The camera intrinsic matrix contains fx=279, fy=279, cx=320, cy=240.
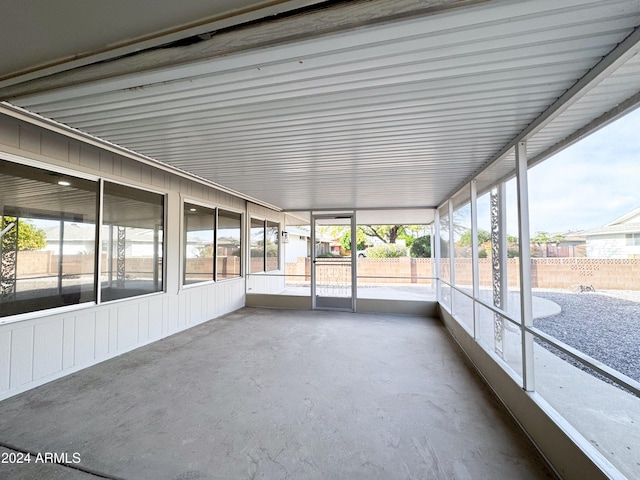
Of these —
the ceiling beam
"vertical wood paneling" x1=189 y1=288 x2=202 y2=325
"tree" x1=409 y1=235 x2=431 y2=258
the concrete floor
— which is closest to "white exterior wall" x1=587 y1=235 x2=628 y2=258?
the concrete floor

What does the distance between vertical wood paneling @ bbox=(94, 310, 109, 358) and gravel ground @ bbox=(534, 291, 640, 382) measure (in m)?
4.85

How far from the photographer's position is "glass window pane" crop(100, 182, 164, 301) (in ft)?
12.1

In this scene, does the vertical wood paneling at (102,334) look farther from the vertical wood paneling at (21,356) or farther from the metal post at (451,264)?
the metal post at (451,264)

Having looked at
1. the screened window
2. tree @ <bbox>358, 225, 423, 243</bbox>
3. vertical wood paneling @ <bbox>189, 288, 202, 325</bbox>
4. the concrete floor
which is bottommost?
the concrete floor

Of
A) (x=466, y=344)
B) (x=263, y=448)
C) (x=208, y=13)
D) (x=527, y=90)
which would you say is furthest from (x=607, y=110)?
(x=263, y=448)

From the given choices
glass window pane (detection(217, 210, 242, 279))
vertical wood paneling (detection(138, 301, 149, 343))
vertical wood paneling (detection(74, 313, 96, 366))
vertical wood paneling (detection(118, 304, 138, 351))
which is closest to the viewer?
vertical wood paneling (detection(74, 313, 96, 366))

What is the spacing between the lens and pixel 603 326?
2010 millimetres

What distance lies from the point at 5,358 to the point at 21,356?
0.13 meters

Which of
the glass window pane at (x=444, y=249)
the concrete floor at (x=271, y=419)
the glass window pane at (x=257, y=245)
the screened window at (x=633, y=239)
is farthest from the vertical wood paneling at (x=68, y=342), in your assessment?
the glass window pane at (x=444, y=249)

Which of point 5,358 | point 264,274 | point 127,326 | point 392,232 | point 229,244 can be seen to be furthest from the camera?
point 392,232

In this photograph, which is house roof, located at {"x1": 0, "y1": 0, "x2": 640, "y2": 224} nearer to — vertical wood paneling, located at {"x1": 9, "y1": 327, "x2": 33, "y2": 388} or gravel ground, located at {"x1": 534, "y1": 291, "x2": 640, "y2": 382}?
gravel ground, located at {"x1": 534, "y1": 291, "x2": 640, "y2": 382}

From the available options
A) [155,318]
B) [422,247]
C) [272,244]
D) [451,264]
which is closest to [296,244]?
[272,244]

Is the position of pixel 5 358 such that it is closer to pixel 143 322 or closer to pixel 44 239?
pixel 44 239

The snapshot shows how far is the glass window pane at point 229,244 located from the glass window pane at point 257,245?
19.3 inches
